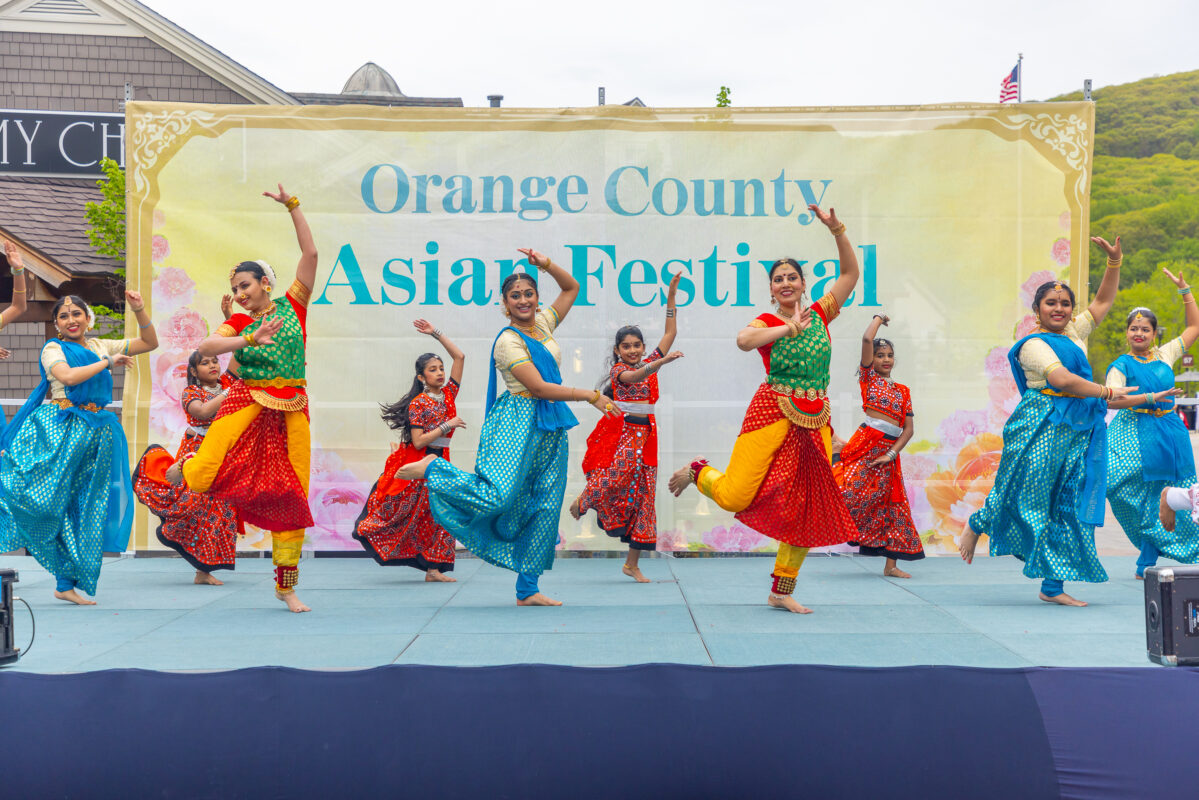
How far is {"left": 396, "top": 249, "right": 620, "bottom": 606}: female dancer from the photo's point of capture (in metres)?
5.00

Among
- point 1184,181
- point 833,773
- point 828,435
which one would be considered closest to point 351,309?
point 828,435

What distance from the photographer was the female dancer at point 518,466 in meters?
5.00

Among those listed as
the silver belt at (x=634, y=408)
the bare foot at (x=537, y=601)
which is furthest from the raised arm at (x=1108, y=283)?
the bare foot at (x=537, y=601)

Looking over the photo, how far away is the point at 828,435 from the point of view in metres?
4.92

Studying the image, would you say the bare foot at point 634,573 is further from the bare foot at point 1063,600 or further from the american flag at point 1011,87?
the american flag at point 1011,87

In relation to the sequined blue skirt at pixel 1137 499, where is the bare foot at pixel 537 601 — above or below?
below

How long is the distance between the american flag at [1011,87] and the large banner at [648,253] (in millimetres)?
534

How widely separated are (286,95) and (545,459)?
1029cm

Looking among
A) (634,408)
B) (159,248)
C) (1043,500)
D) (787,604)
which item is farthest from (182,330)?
(1043,500)

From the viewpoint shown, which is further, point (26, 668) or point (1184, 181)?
point (1184, 181)

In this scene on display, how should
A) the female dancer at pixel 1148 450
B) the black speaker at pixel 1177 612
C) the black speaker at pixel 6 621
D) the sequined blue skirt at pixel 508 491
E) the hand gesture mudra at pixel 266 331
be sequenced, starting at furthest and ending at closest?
the female dancer at pixel 1148 450 < the sequined blue skirt at pixel 508 491 < the hand gesture mudra at pixel 266 331 < the black speaker at pixel 6 621 < the black speaker at pixel 1177 612

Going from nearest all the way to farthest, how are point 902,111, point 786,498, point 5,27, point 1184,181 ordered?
point 786,498 → point 902,111 → point 5,27 → point 1184,181

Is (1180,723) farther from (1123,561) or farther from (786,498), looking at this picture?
(1123,561)

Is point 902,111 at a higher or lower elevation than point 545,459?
higher
